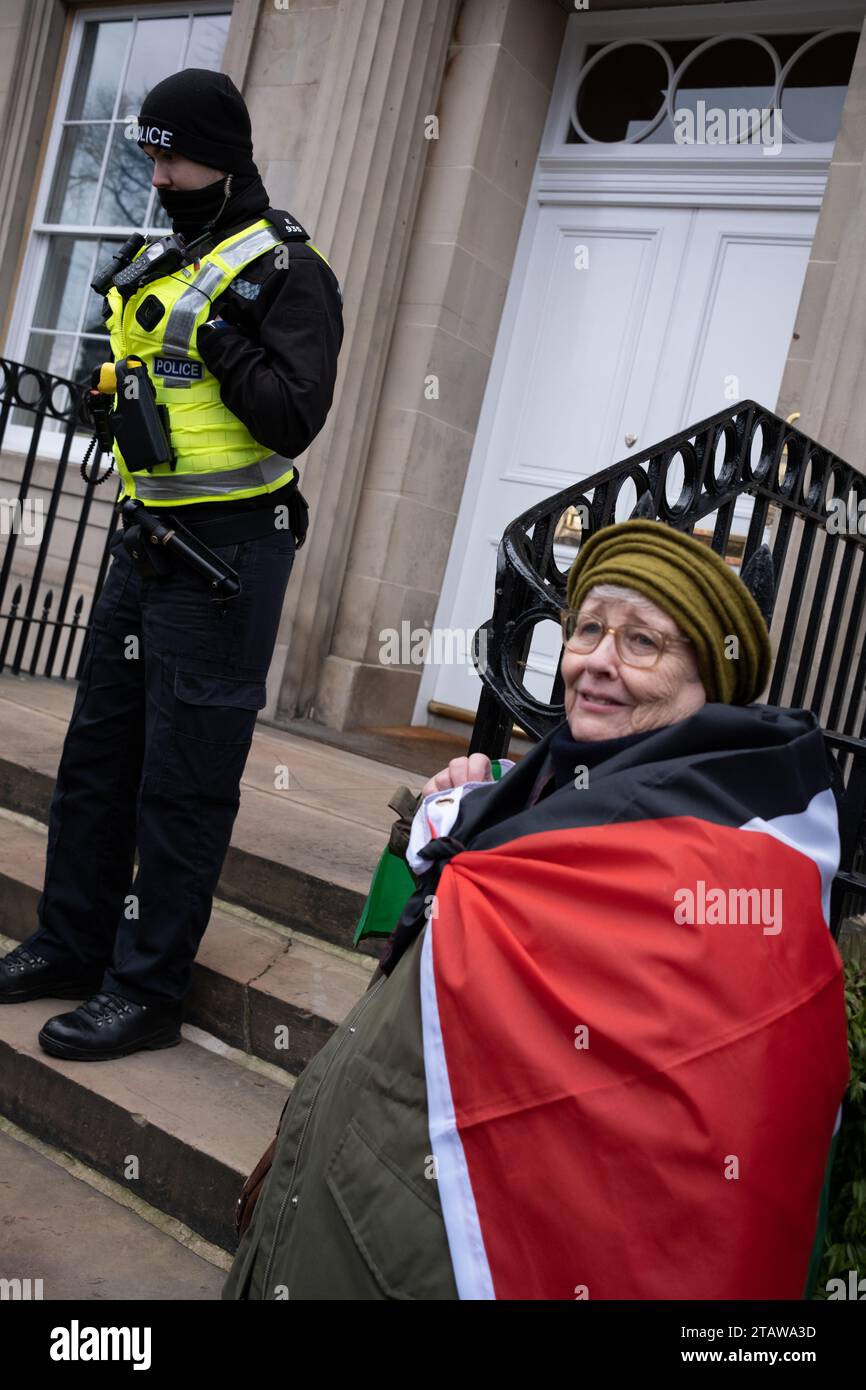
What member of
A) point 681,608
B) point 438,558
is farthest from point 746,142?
point 681,608

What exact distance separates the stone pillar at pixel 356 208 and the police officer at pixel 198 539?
3003mm

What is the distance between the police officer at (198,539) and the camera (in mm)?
2916

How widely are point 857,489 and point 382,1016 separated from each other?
9.97ft

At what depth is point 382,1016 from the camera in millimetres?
1812

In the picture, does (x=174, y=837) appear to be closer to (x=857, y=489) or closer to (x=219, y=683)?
(x=219, y=683)

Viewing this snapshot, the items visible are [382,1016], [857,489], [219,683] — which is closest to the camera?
[382,1016]

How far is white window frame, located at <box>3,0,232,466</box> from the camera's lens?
799 cm

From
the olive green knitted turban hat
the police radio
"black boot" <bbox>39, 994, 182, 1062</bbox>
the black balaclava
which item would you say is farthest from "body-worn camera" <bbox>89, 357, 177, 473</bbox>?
the olive green knitted turban hat

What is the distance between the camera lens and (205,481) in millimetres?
3023

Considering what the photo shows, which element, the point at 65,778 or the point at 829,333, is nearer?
the point at 65,778

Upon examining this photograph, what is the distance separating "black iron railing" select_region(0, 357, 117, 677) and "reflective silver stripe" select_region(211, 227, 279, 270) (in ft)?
6.11
